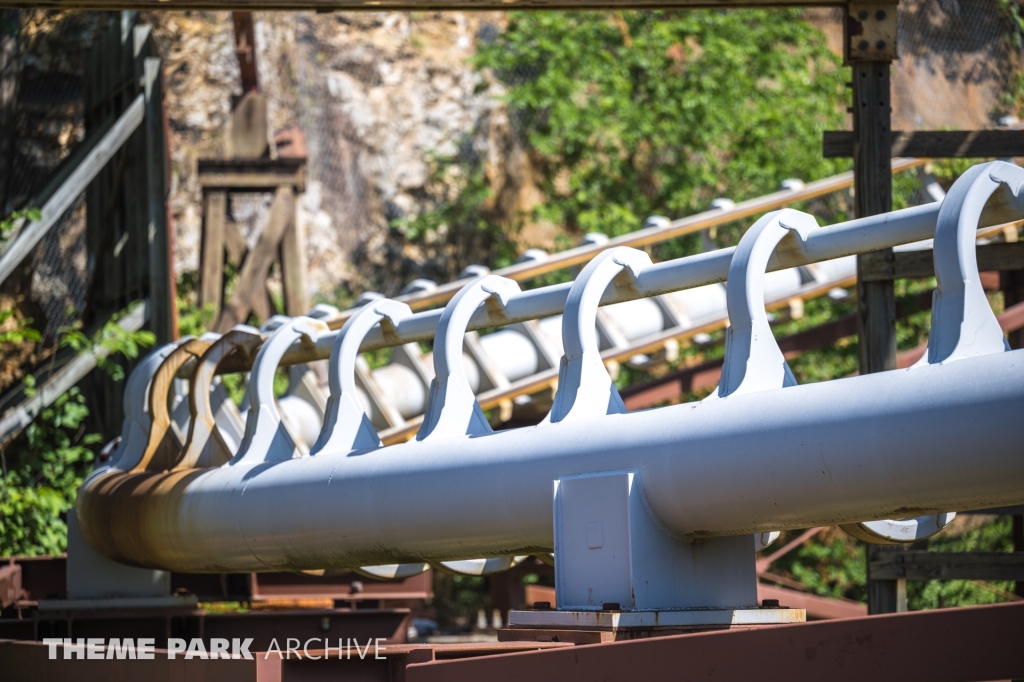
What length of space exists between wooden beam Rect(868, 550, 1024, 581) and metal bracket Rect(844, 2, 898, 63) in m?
2.58

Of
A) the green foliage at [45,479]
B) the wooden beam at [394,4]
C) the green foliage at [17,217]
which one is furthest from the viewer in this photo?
the green foliage at [17,217]

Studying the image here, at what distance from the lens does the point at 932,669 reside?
10.1 feet

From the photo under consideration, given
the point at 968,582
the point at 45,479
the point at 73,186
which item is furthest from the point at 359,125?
the point at 968,582

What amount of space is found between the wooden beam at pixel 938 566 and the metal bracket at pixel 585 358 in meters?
3.28

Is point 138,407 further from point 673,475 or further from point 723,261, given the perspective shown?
point 673,475

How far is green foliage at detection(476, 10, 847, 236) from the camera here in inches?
635

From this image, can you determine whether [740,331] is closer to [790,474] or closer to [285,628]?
[790,474]

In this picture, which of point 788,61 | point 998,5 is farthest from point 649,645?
point 788,61

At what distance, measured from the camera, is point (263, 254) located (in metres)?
11.2

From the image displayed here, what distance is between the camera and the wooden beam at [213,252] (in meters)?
11.6

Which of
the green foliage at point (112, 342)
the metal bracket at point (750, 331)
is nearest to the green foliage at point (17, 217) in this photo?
the green foliage at point (112, 342)

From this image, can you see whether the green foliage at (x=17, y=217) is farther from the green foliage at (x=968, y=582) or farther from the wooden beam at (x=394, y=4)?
the green foliage at (x=968, y=582)

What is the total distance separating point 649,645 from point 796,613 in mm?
968

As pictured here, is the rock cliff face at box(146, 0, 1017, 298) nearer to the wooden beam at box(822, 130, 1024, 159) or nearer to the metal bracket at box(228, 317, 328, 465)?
the wooden beam at box(822, 130, 1024, 159)
